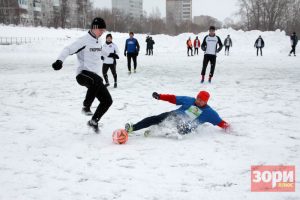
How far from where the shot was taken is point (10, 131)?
5.66m

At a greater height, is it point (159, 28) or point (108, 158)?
point (159, 28)

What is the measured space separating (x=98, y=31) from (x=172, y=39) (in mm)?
36959

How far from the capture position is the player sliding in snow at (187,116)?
17.1 ft

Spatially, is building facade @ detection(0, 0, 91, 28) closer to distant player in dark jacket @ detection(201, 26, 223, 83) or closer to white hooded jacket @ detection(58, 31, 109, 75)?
distant player in dark jacket @ detection(201, 26, 223, 83)

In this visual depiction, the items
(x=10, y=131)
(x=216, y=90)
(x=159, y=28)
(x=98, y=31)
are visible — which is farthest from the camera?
(x=159, y=28)

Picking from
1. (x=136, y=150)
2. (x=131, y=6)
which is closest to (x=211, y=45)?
(x=136, y=150)

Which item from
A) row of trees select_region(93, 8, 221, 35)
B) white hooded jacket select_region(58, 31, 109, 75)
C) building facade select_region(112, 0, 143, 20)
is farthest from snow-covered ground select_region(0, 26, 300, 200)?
building facade select_region(112, 0, 143, 20)

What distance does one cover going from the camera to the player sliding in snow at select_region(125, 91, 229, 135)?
5.23 metres

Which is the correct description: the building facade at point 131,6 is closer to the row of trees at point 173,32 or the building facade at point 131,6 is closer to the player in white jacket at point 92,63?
the row of trees at point 173,32

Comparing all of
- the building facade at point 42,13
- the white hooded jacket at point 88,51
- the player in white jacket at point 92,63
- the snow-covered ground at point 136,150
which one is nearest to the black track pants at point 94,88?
Answer: the player in white jacket at point 92,63

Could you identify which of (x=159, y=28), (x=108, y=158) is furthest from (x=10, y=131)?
(x=159, y=28)

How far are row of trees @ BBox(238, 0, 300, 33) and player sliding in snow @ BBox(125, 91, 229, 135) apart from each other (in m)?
59.1

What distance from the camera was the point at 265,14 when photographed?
60.2m

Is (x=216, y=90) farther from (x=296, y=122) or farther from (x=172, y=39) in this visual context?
(x=172, y=39)
